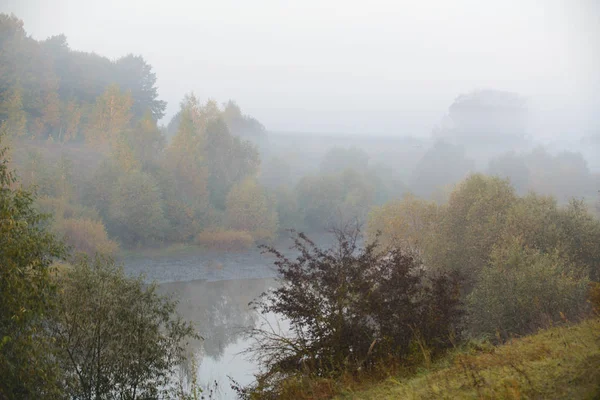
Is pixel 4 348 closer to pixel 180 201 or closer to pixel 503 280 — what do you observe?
pixel 503 280

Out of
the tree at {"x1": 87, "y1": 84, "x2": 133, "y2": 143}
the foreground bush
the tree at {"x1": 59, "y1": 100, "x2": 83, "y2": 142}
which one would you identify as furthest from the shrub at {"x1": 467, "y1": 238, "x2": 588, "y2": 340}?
the tree at {"x1": 59, "y1": 100, "x2": 83, "y2": 142}

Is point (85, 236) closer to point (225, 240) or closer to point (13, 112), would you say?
→ point (225, 240)

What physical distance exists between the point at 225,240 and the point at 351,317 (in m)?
56.0

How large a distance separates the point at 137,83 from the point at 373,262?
9402cm

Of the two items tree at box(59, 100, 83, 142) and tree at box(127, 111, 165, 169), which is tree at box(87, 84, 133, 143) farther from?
tree at box(127, 111, 165, 169)

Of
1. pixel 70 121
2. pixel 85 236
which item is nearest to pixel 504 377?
pixel 85 236

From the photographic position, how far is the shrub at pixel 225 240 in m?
68.1

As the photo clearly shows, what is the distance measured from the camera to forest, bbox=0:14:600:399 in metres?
12.9

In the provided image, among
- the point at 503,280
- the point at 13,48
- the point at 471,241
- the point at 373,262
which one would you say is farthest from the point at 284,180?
the point at 373,262

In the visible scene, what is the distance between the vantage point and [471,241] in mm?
33562

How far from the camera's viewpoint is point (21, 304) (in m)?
12.2

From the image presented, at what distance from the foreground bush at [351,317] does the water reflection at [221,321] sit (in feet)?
17.6

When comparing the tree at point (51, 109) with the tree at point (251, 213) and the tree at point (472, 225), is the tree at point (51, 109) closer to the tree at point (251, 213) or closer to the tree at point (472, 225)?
the tree at point (251, 213)

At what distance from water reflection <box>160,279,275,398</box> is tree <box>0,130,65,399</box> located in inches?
283
